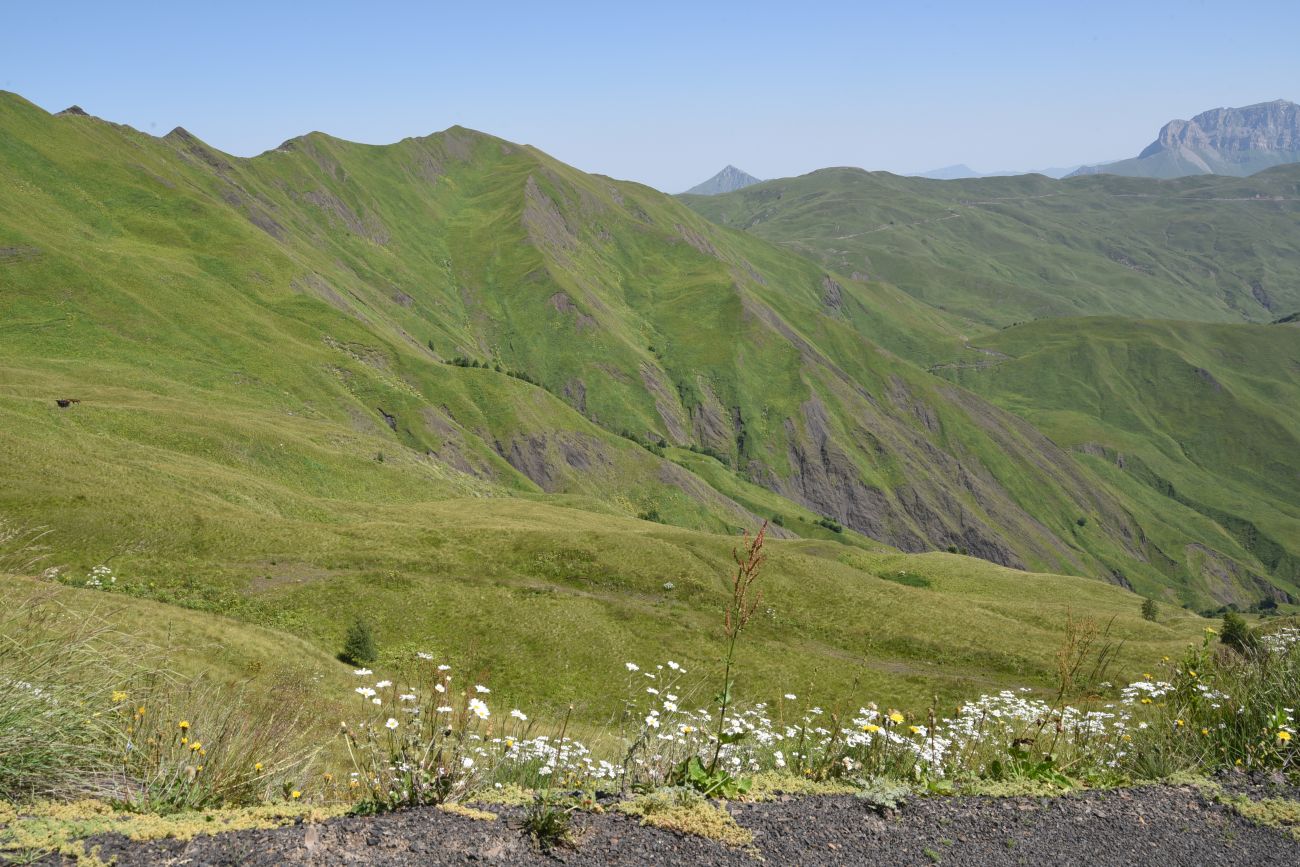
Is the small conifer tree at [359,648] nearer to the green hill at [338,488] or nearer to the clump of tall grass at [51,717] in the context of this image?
the green hill at [338,488]

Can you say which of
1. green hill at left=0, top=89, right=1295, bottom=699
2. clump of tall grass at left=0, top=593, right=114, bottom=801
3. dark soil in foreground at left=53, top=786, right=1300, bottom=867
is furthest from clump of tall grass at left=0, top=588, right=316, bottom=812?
green hill at left=0, top=89, right=1295, bottom=699

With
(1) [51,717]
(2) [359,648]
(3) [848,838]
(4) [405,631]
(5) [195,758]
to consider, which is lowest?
(4) [405,631]

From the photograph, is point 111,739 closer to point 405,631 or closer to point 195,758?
point 195,758

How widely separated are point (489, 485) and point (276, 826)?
110 metres

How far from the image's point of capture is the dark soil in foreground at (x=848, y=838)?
7.28m

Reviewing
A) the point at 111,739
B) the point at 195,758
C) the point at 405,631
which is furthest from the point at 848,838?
the point at 405,631

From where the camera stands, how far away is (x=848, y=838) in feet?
28.6

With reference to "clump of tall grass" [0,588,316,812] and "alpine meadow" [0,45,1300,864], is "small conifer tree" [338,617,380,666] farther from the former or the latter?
"clump of tall grass" [0,588,316,812]

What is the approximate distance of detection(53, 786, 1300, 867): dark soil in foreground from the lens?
728 cm

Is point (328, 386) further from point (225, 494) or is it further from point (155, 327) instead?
point (225, 494)

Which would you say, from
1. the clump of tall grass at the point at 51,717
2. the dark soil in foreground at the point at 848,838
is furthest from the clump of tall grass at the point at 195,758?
the dark soil in foreground at the point at 848,838

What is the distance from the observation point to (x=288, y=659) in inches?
1153

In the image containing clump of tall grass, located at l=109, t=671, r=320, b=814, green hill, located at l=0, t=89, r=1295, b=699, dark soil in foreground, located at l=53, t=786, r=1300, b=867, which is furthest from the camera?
green hill, located at l=0, t=89, r=1295, b=699

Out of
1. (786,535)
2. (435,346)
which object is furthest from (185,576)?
(435,346)
